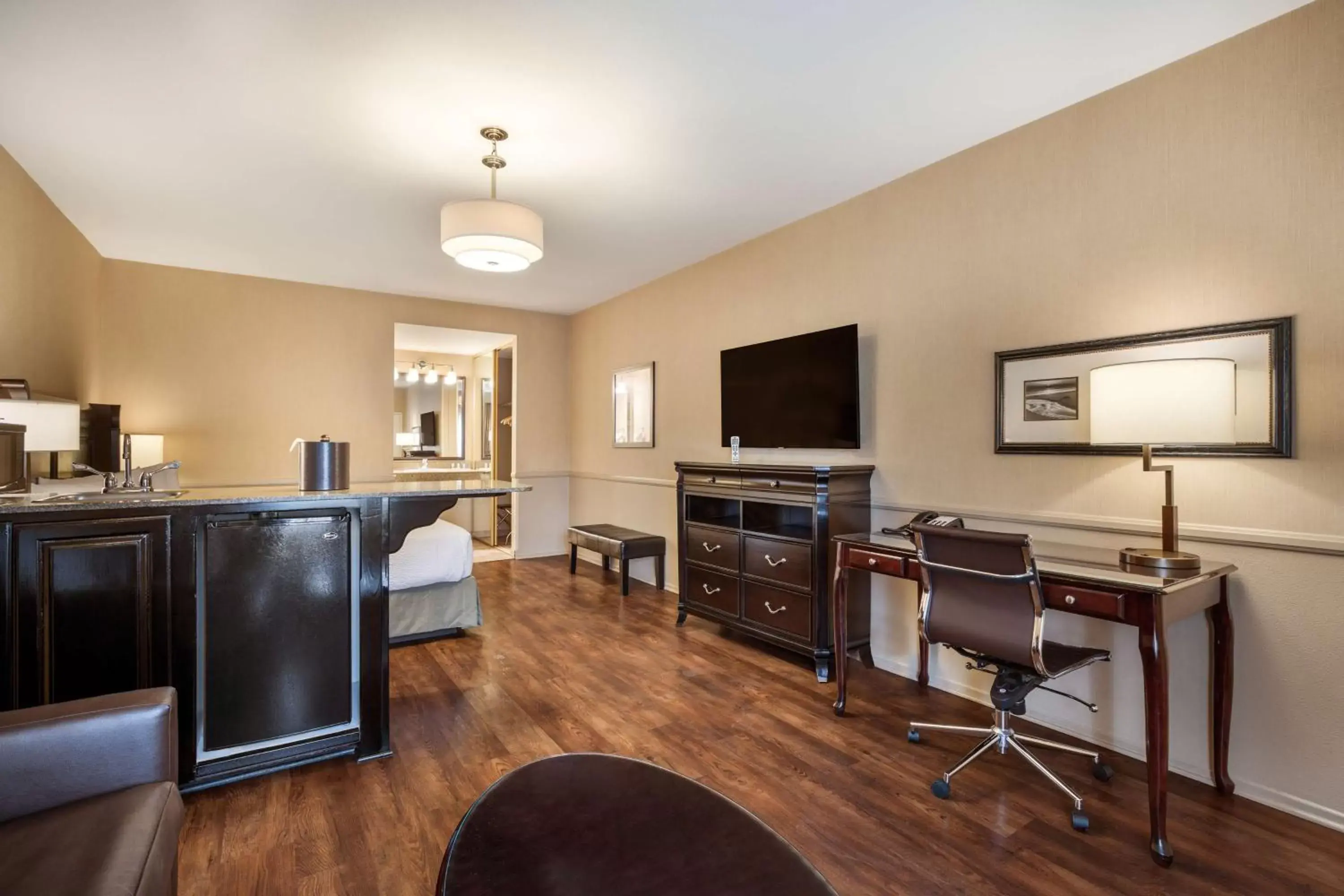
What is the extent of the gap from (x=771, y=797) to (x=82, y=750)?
6.22 ft

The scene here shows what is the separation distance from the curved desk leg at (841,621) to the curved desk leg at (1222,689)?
1.27 meters

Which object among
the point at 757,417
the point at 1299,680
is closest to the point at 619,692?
the point at 757,417

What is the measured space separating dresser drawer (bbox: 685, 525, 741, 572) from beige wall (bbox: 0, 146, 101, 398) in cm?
366

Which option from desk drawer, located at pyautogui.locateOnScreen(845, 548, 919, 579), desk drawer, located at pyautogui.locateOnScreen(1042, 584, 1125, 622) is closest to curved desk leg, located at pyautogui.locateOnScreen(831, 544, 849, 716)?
desk drawer, located at pyautogui.locateOnScreen(845, 548, 919, 579)

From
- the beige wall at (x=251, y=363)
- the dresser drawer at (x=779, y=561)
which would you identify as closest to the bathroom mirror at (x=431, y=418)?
the beige wall at (x=251, y=363)

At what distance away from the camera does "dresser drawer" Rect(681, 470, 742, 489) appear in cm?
369

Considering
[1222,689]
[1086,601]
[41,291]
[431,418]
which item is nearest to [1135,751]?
[1222,689]

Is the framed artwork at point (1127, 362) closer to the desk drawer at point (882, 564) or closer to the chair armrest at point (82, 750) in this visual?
the desk drawer at point (882, 564)

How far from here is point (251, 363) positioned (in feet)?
17.1

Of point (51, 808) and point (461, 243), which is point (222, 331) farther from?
point (51, 808)

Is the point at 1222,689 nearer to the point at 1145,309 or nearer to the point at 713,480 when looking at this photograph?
the point at 1145,309

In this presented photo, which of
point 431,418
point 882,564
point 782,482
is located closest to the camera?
point 882,564

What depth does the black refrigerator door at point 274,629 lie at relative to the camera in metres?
2.13

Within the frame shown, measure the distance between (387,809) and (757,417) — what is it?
2.91 meters
